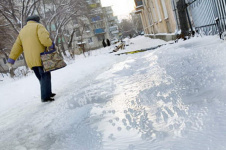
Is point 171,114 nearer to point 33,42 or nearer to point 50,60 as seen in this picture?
point 50,60

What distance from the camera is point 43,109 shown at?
3.54 metres

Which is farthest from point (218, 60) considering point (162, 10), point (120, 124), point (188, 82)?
point (162, 10)

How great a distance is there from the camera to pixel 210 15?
670 centimetres

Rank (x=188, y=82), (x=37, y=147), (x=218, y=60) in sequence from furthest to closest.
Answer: (x=218, y=60), (x=188, y=82), (x=37, y=147)

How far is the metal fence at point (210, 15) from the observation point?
5.54m

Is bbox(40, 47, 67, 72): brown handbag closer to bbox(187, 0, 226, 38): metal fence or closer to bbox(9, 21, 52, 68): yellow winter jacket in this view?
bbox(9, 21, 52, 68): yellow winter jacket

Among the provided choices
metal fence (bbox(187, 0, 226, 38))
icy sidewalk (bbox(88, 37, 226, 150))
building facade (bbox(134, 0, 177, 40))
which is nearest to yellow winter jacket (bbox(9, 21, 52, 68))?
icy sidewalk (bbox(88, 37, 226, 150))

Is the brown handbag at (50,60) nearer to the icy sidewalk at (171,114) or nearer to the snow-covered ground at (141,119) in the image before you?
the snow-covered ground at (141,119)

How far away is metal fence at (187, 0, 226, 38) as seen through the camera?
218 inches

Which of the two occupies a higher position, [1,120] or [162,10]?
[162,10]

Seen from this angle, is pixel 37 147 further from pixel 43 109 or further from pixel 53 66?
pixel 53 66

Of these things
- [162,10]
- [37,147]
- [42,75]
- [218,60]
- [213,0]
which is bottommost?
[37,147]

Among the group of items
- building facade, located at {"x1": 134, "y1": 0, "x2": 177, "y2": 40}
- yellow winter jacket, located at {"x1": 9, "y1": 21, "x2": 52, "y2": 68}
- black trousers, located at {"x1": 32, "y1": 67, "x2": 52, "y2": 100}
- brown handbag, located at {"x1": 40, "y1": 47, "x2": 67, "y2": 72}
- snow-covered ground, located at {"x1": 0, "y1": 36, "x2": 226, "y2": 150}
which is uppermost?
building facade, located at {"x1": 134, "y1": 0, "x2": 177, "y2": 40}

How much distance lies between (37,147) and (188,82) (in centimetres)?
205
